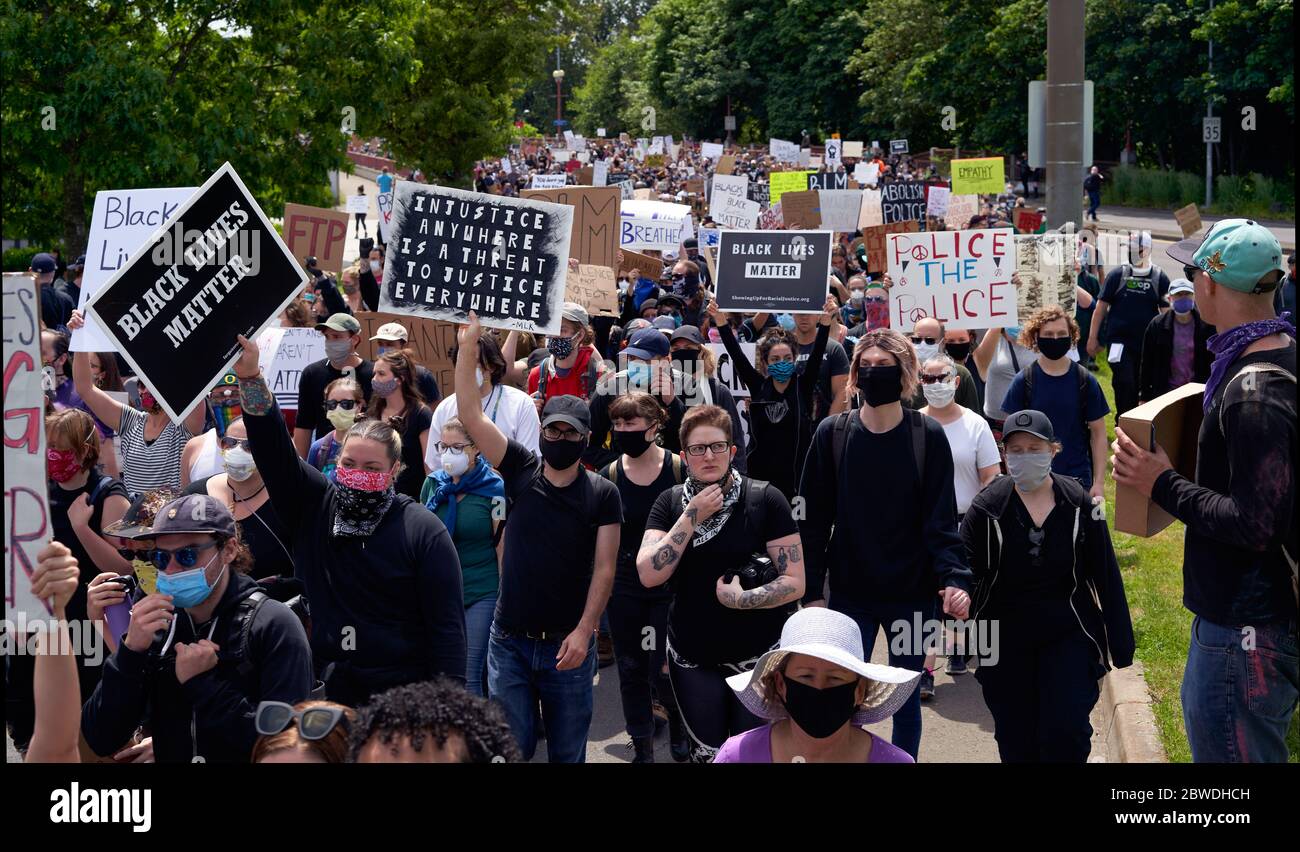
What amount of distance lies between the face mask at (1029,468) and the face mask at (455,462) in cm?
230

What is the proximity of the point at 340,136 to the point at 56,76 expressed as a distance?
3491 millimetres

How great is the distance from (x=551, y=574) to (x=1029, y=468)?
6.36 ft

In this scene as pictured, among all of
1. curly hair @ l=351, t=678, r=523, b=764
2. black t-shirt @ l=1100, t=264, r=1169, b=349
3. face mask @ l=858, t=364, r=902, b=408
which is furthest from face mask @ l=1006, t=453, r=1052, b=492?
black t-shirt @ l=1100, t=264, r=1169, b=349

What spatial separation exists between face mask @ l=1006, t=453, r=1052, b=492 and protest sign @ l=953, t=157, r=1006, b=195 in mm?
14148

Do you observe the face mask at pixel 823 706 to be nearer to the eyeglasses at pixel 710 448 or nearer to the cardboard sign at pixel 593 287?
the eyeglasses at pixel 710 448

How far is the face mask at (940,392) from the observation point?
23.7ft

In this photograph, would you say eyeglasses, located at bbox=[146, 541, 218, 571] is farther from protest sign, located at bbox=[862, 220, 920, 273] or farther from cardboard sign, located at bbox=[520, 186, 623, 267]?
protest sign, located at bbox=[862, 220, 920, 273]

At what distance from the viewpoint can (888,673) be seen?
12.8ft

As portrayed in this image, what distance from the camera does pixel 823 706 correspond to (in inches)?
154

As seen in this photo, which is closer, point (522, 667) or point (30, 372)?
point (30, 372)

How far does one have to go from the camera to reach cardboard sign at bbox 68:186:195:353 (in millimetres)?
8891
